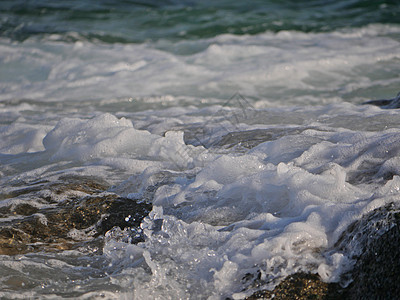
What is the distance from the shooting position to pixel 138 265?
2.47m

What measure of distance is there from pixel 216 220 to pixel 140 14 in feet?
36.2

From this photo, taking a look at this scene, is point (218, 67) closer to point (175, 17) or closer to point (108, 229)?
point (175, 17)

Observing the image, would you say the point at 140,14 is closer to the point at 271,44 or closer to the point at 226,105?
the point at 271,44

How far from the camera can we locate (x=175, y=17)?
1259 cm

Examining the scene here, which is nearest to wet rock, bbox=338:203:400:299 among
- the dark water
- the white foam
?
the white foam

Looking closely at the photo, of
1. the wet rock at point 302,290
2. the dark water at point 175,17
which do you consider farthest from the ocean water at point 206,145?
the dark water at point 175,17

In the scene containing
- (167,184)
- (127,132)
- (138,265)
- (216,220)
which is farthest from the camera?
(127,132)

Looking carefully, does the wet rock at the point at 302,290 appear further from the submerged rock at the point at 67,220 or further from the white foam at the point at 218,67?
the white foam at the point at 218,67

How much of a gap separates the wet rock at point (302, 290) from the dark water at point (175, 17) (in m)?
9.44

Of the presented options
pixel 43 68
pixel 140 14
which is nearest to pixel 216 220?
pixel 43 68

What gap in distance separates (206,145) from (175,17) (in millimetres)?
8981

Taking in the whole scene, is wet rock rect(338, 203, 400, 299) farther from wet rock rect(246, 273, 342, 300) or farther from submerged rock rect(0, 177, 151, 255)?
submerged rock rect(0, 177, 151, 255)

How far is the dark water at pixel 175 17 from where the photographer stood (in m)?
11.3

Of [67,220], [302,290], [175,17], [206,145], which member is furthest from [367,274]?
[175,17]
